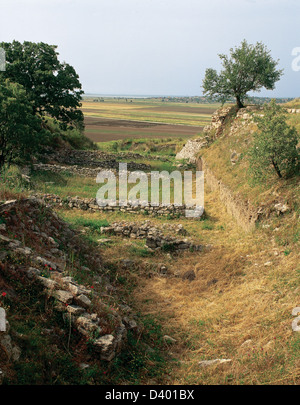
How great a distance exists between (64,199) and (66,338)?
11.1m

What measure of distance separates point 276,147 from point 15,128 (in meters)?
13.8

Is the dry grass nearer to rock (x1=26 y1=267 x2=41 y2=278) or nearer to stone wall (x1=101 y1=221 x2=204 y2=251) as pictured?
stone wall (x1=101 y1=221 x2=204 y2=251)

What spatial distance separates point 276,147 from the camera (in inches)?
485

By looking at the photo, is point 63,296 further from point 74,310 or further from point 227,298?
point 227,298

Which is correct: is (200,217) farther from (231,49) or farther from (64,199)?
(231,49)

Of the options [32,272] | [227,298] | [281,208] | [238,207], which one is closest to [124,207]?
[238,207]

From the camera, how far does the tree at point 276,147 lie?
12375 millimetres

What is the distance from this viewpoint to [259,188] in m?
13.9

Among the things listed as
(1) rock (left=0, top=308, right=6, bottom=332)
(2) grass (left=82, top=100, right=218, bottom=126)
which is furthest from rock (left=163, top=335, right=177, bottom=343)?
(2) grass (left=82, top=100, right=218, bottom=126)

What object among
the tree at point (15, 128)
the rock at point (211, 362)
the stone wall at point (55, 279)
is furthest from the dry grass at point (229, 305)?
the tree at point (15, 128)

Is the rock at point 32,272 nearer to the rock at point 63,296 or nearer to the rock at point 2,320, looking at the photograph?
the rock at point 63,296

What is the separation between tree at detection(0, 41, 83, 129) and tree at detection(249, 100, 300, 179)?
19752mm

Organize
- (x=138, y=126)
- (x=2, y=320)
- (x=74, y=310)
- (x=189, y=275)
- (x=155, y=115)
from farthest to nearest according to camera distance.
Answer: (x=155, y=115)
(x=138, y=126)
(x=189, y=275)
(x=74, y=310)
(x=2, y=320)

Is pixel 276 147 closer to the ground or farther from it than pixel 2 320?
farther from it
